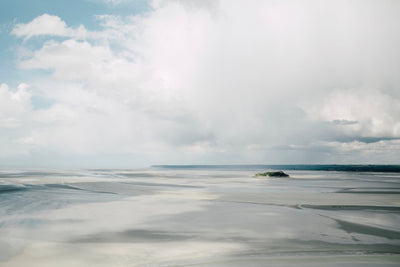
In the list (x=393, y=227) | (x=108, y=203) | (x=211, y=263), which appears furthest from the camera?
(x=108, y=203)

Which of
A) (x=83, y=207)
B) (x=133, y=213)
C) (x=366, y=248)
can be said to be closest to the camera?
(x=366, y=248)

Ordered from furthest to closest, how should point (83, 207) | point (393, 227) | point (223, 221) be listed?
point (83, 207)
point (223, 221)
point (393, 227)

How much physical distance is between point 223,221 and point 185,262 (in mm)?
7651

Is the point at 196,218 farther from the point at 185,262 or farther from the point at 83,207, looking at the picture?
the point at 83,207

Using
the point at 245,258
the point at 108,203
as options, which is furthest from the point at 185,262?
the point at 108,203

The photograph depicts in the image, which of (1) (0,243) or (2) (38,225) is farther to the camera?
(2) (38,225)

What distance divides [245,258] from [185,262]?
2.34 meters

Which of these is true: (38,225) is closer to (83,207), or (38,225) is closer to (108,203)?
(83,207)

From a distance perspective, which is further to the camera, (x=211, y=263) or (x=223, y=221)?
(x=223, y=221)

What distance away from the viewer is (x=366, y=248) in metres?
12.3

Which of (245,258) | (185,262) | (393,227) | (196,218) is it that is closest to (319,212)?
(393,227)

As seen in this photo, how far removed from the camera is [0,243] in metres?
12.8

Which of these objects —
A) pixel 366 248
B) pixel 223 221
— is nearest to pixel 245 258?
pixel 366 248

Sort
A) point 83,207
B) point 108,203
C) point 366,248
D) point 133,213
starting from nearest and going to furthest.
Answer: point 366,248 < point 133,213 < point 83,207 < point 108,203
